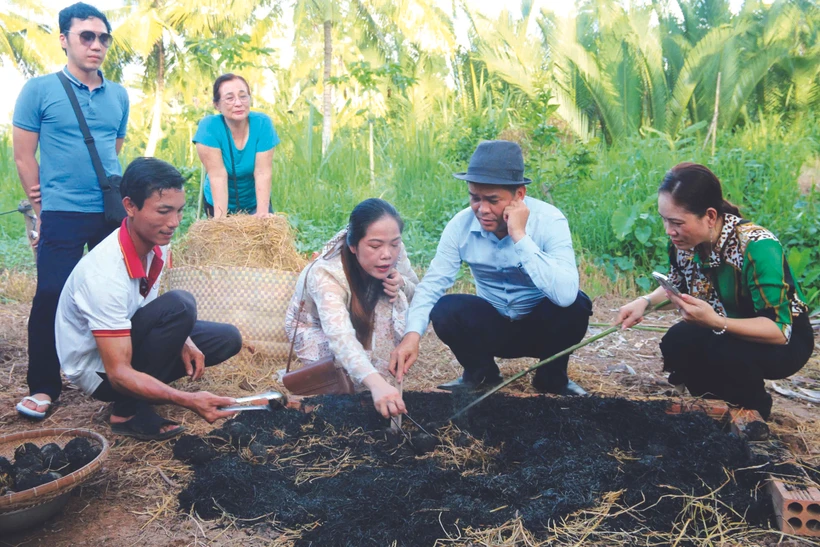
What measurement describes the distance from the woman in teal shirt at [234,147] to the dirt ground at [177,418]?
1136 millimetres

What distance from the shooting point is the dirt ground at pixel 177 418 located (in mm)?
2328

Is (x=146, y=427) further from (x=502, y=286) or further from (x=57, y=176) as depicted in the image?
(x=502, y=286)

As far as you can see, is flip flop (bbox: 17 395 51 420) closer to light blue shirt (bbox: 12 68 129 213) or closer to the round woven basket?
the round woven basket

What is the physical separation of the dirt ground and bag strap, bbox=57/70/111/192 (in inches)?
47.1

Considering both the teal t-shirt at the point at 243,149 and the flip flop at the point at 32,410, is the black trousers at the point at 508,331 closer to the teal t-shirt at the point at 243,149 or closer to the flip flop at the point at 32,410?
the teal t-shirt at the point at 243,149

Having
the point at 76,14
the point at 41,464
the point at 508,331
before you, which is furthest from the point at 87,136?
the point at 508,331

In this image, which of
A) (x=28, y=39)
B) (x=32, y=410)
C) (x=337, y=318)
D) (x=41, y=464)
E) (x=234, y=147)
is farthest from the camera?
(x=28, y=39)

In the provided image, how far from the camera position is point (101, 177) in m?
3.56

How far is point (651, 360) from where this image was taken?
15.3 ft

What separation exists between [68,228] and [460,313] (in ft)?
6.90

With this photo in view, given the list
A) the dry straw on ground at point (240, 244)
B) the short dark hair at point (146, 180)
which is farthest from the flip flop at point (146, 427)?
the dry straw on ground at point (240, 244)

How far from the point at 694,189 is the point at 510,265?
1.02 meters

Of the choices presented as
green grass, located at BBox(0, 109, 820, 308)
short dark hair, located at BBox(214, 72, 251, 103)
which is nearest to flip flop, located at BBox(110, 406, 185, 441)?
short dark hair, located at BBox(214, 72, 251, 103)

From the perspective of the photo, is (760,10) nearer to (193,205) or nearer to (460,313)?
(193,205)
